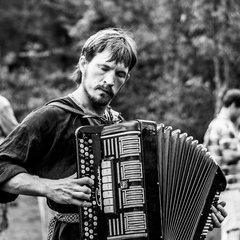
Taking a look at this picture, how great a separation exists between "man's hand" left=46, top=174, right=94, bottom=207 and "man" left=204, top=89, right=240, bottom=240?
3003 mm

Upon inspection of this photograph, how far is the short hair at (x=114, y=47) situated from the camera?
11.0ft

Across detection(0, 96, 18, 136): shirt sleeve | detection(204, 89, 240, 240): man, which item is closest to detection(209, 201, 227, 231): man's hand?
detection(204, 89, 240, 240): man

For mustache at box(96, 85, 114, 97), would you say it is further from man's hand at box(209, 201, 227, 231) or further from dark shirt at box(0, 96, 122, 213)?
man's hand at box(209, 201, 227, 231)

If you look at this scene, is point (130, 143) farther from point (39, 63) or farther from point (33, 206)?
point (39, 63)

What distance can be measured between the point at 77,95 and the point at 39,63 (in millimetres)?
12889

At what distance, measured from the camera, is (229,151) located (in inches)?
226

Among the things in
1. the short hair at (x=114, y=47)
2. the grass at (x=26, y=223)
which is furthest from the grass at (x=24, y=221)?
the short hair at (x=114, y=47)

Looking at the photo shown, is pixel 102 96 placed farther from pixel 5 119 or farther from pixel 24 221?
pixel 24 221

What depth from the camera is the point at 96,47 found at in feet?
11.1

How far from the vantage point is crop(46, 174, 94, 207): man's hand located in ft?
9.61

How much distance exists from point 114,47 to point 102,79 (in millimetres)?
201

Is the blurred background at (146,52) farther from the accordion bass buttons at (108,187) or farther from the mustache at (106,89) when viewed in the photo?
the accordion bass buttons at (108,187)

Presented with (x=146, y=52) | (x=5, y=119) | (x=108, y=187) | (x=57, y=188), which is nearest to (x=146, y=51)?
(x=146, y=52)

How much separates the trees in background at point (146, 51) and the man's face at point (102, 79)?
300 inches
